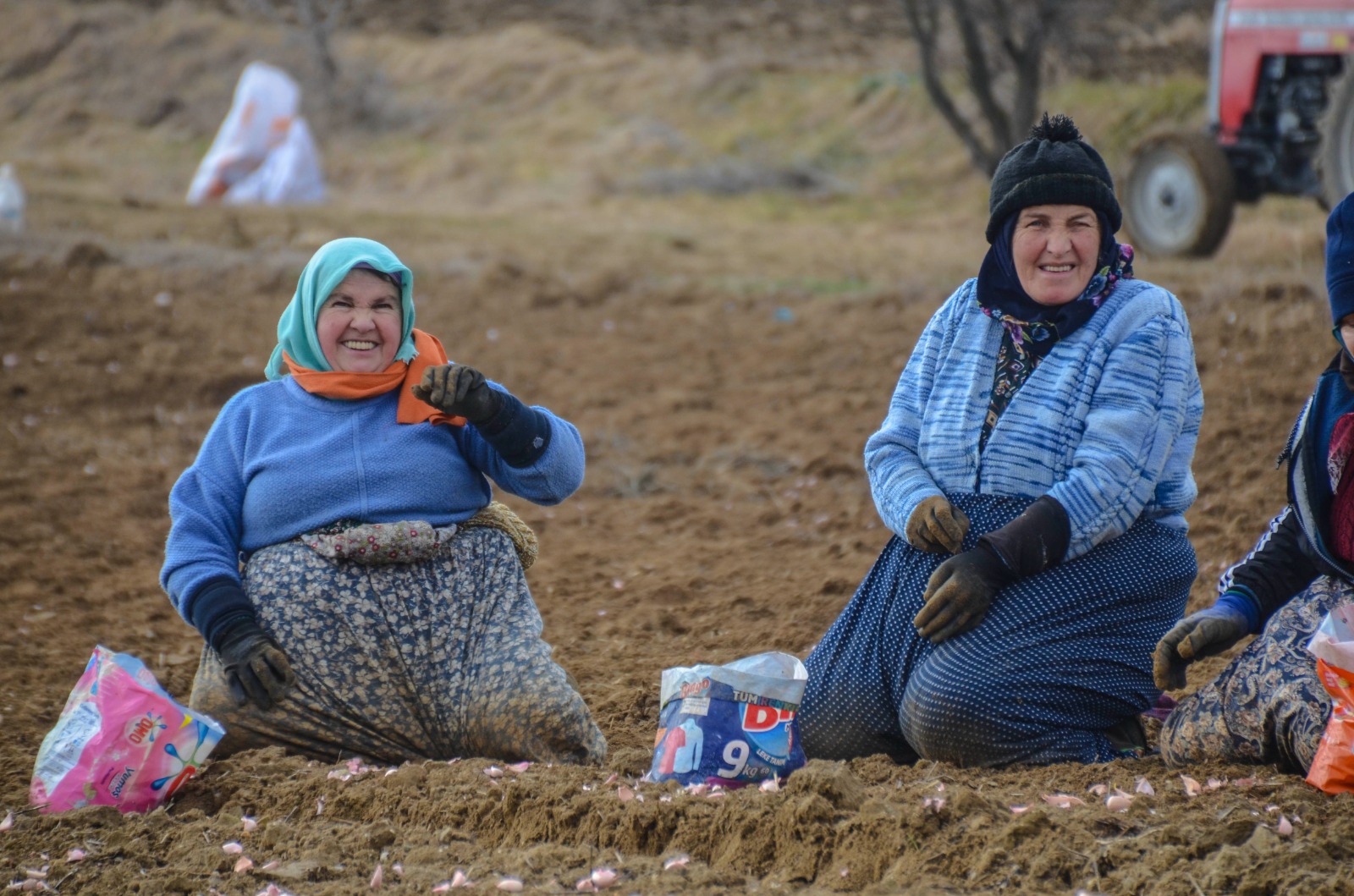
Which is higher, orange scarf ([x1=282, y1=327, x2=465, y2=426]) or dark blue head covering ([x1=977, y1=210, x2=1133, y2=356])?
dark blue head covering ([x1=977, y1=210, x2=1133, y2=356])

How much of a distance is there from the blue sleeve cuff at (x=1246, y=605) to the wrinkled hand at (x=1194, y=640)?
1cm

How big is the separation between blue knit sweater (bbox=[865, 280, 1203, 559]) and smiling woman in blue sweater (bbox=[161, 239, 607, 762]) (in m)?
0.83

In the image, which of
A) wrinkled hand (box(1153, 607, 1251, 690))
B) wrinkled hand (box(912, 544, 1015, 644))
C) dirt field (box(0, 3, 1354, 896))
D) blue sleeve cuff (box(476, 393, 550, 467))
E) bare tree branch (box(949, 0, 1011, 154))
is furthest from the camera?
bare tree branch (box(949, 0, 1011, 154))

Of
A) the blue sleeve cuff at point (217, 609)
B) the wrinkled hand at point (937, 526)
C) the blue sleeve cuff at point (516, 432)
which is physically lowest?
the blue sleeve cuff at point (217, 609)

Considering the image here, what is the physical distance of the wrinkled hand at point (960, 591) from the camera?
2.88m

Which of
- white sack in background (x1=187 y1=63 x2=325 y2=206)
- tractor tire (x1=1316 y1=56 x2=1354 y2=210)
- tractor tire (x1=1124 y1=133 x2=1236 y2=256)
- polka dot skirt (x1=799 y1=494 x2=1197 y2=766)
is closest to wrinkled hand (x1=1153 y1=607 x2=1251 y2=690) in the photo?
polka dot skirt (x1=799 y1=494 x2=1197 y2=766)

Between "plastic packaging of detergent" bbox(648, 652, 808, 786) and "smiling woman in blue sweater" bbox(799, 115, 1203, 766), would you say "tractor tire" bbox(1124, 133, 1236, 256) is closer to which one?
"smiling woman in blue sweater" bbox(799, 115, 1203, 766)

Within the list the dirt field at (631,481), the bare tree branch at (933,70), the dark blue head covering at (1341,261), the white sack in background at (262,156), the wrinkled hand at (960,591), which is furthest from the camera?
the white sack in background at (262,156)

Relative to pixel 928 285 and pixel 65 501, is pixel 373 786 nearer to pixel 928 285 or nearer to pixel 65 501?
pixel 65 501

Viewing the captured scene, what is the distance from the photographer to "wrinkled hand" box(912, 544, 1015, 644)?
2.88 m

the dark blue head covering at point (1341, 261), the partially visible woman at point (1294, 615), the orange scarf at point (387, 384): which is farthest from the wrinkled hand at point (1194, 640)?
the orange scarf at point (387, 384)

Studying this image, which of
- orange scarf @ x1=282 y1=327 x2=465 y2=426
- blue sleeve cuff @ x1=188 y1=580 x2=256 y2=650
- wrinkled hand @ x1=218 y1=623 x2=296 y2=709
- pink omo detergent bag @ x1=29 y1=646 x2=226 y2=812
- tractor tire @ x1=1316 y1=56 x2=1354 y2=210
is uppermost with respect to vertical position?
tractor tire @ x1=1316 y1=56 x2=1354 y2=210

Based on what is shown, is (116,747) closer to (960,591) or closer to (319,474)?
(319,474)

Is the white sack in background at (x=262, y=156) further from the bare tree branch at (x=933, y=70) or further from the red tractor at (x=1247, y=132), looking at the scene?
the red tractor at (x=1247, y=132)
